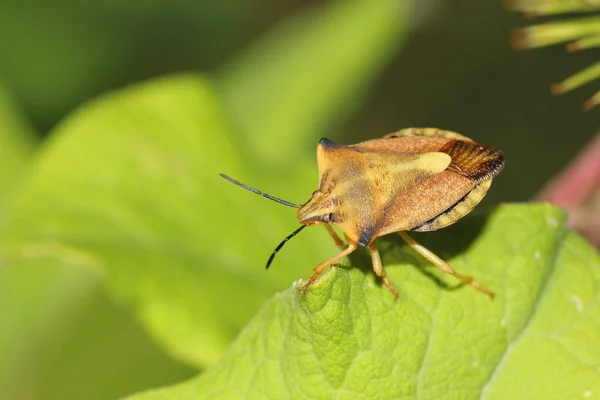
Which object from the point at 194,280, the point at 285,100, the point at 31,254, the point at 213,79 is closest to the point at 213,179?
the point at 194,280

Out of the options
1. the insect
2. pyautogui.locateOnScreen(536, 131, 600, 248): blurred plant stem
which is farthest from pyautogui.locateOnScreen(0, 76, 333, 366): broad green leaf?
pyautogui.locateOnScreen(536, 131, 600, 248): blurred plant stem

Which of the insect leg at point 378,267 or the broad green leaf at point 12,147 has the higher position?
the broad green leaf at point 12,147

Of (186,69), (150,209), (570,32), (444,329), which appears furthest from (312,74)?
(444,329)

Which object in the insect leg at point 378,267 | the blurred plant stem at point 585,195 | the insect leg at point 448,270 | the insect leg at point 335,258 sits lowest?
the blurred plant stem at point 585,195

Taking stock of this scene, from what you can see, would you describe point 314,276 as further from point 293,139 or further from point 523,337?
point 293,139

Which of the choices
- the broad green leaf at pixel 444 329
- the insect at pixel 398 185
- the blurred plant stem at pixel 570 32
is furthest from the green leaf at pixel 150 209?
the blurred plant stem at pixel 570 32

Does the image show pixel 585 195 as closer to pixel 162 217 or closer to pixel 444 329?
pixel 444 329

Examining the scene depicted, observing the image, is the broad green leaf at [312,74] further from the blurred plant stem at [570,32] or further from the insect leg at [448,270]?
the insect leg at [448,270]

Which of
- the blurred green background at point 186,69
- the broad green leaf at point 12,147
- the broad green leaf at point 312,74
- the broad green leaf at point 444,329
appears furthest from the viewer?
the broad green leaf at point 312,74
